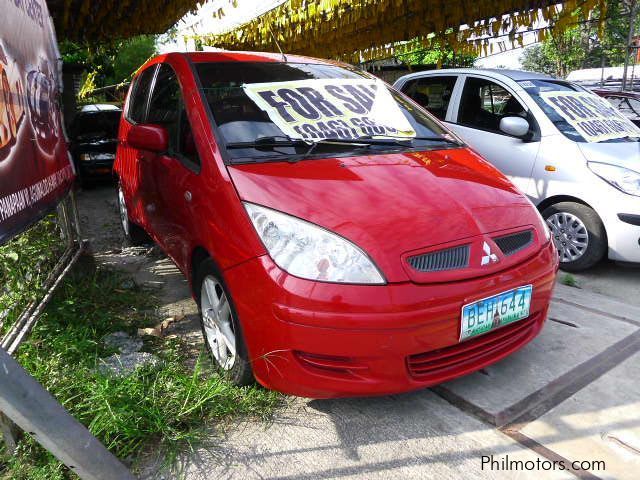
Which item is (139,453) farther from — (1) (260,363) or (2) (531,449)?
(2) (531,449)

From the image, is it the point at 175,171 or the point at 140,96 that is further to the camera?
the point at 140,96

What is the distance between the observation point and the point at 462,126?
485 centimetres

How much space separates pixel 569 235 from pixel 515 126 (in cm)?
100

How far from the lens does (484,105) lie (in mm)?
4918

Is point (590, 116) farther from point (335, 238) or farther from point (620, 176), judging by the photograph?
point (335, 238)

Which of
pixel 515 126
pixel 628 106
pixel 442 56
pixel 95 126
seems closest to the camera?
pixel 515 126

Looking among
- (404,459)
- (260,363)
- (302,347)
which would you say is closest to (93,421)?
(260,363)

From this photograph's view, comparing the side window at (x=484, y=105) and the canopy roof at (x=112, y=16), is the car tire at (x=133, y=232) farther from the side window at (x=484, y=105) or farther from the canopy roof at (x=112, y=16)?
the side window at (x=484, y=105)

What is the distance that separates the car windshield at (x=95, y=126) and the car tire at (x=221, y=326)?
6.35m

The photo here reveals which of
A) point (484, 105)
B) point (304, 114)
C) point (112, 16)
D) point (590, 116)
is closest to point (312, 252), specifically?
point (304, 114)

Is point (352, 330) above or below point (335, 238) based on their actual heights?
below

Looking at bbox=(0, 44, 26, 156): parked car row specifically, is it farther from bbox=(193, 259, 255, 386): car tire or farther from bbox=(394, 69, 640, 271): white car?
bbox=(394, 69, 640, 271): white car

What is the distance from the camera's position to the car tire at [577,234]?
3.72m

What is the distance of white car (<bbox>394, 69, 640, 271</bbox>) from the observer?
3639 mm
